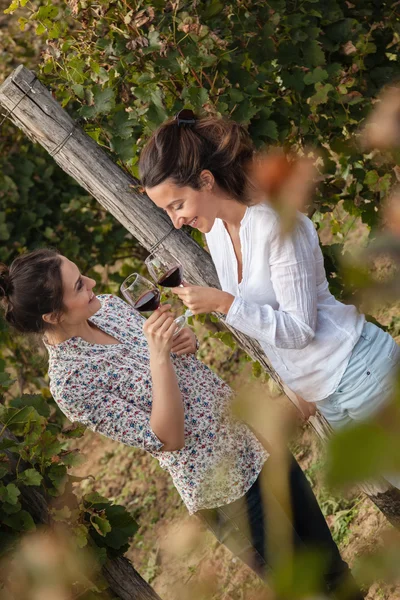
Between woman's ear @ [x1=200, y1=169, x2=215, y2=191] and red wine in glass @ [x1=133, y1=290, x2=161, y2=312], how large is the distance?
35 centimetres

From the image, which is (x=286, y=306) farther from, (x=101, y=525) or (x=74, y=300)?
(x=101, y=525)

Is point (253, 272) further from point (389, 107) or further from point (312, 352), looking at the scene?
point (389, 107)

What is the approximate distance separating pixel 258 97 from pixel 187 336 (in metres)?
1.14

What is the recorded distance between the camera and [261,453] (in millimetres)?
2438

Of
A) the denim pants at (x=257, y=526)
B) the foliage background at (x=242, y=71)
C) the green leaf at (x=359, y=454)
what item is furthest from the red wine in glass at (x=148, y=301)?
the green leaf at (x=359, y=454)

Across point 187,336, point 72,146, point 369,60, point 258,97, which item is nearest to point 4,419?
point 187,336

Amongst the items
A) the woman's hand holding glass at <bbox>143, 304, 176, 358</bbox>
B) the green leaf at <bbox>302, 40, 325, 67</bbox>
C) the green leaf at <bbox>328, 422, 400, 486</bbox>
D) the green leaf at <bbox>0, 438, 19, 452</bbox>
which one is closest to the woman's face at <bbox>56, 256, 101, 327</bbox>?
the woman's hand holding glass at <bbox>143, 304, 176, 358</bbox>

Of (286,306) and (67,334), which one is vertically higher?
(286,306)

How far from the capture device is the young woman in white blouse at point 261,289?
2.09 meters

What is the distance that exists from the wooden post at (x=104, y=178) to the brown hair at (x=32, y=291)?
42 cm

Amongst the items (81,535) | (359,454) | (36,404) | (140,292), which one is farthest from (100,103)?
(359,454)

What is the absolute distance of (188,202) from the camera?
2180 millimetres

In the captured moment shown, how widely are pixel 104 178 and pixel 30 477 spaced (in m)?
1.10

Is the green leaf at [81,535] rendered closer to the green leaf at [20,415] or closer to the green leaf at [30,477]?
the green leaf at [30,477]
